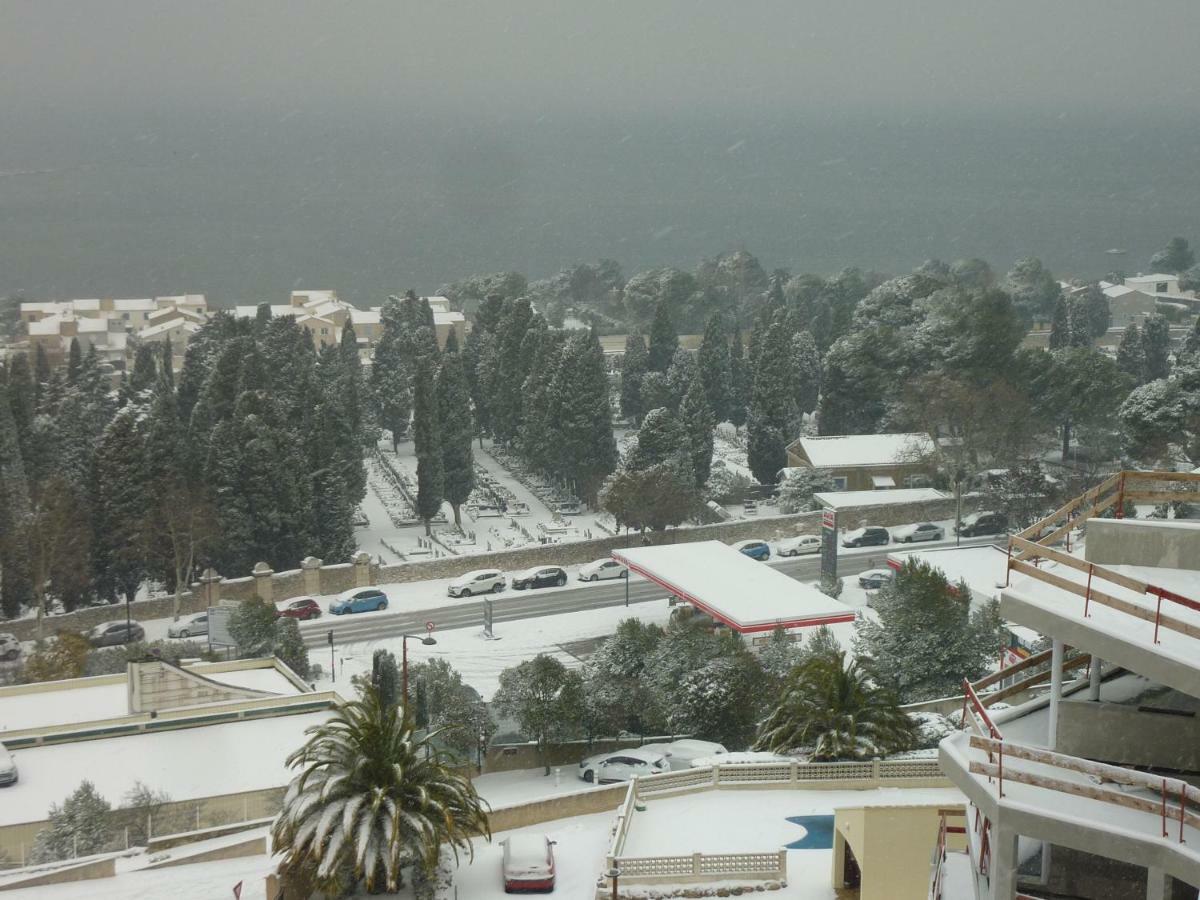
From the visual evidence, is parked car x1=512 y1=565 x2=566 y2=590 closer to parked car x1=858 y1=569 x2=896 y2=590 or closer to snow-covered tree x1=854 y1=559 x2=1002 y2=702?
parked car x1=858 y1=569 x2=896 y2=590

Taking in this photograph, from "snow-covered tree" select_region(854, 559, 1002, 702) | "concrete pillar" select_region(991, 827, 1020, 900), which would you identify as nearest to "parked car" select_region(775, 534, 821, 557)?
"snow-covered tree" select_region(854, 559, 1002, 702)

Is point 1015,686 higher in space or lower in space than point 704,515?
higher

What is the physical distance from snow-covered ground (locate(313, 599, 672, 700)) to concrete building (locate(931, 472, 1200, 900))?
48.8 ft

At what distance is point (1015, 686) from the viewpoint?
686 centimetres

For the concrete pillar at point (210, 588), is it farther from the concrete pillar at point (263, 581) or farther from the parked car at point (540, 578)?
the parked car at point (540, 578)

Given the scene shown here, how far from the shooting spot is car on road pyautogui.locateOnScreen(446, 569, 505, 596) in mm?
26219

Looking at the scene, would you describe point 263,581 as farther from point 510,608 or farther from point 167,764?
point 167,764

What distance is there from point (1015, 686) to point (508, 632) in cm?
1766

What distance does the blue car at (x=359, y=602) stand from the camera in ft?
82.6

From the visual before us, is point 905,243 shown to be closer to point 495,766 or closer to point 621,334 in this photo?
point 621,334

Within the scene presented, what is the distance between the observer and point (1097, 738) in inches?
241

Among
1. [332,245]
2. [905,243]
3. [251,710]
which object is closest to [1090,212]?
[905,243]

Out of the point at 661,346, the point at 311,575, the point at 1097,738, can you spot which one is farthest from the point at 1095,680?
the point at 661,346

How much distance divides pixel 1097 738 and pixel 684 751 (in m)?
10.5
